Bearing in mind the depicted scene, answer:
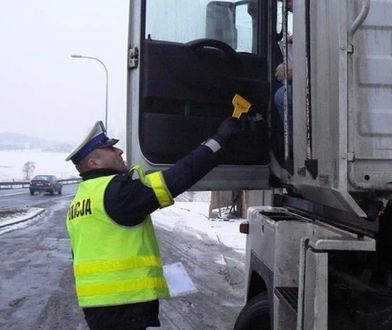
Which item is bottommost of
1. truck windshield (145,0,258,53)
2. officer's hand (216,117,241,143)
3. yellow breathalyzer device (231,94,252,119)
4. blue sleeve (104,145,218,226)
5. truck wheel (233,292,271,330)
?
→ truck wheel (233,292,271,330)

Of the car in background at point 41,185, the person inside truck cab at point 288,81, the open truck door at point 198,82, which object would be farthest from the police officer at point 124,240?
the car in background at point 41,185

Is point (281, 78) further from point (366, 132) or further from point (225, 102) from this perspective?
point (366, 132)

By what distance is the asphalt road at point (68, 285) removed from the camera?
247 inches

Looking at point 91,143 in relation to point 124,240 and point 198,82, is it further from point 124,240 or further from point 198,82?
point 198,82

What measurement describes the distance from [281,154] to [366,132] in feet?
3.25

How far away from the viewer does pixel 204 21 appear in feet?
10.5

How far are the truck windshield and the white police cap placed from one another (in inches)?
23.6

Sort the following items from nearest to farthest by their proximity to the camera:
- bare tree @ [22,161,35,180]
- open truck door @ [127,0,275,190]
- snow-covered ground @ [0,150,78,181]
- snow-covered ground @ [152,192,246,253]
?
1. open truck door @ [127,0,275,190]
2. snow-covered ground @ [152,192,246,253]
3. bare tree @ [22,161,35,180]
4. snow-covered ground @ [0,150,78,181]

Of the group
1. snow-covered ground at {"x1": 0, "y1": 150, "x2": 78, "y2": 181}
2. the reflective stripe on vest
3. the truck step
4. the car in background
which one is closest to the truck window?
the reflective stripe on vest

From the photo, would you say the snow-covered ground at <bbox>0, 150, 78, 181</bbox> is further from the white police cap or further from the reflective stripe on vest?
the reflective stripe on vest

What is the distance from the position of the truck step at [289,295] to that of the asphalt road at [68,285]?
12.1ft

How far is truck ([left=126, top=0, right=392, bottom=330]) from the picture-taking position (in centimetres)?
220

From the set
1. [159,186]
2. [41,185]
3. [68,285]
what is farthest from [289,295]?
[41,185]

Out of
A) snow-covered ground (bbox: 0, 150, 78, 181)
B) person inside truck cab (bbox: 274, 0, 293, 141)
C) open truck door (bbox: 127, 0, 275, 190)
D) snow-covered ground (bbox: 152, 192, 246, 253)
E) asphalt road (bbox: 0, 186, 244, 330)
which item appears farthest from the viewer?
snow-covered ground (bbox: 0, 150, 78, 181)
